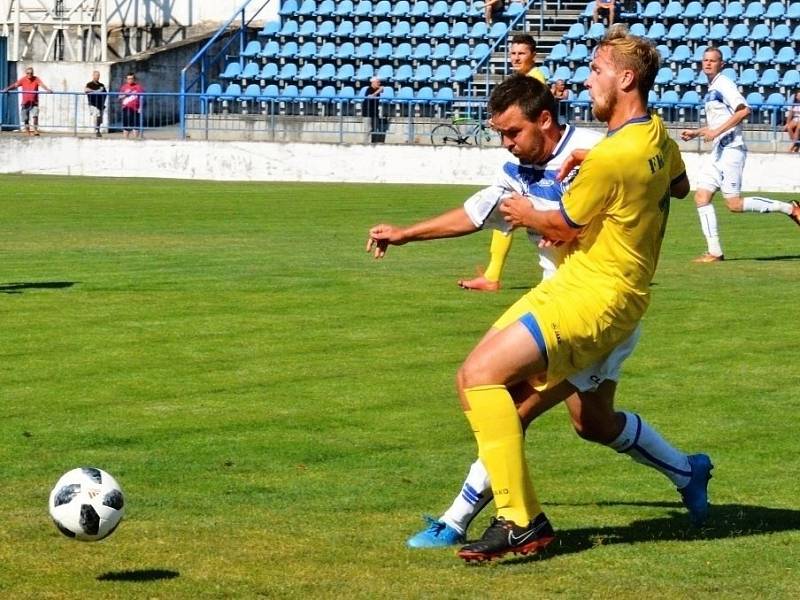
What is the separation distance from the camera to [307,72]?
39531 millimetres

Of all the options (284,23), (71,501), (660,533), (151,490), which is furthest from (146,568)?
(284,23)

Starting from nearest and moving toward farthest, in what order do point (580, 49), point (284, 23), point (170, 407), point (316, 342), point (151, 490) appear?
point (151, 490) → point (170, 407) → point (316, 342) → point (580, 49) → point (284, 23)

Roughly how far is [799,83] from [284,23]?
1354 cm

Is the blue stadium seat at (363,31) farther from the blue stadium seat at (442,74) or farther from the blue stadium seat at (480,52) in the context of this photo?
the blue stadium seat at (480,52)

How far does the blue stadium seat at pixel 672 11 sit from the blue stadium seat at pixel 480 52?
4207 mm

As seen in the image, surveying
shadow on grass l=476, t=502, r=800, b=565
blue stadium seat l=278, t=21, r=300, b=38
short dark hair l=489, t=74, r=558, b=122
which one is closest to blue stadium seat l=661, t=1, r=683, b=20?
blue stadium seat l=278, t=21, r=300, b=38

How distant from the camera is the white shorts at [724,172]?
17.8 m

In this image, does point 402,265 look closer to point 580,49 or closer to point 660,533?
point 660,533

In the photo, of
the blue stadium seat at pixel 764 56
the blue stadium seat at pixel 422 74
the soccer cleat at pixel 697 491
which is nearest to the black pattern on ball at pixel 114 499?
the soccer cleat at pixel 697 491

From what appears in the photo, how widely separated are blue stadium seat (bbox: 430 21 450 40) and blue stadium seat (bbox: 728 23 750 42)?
22.6ft

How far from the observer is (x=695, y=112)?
34.1 m

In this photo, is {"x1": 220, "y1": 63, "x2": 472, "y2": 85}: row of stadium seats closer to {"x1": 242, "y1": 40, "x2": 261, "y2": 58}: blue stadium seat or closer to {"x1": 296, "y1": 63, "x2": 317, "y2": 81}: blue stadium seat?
{"x1": 296, "y1": 63, "x2": 317, "y2": 81}: blue stadium seat

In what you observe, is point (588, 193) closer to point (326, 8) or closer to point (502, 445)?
point (502, 445)

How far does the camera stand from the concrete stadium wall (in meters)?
34.2
